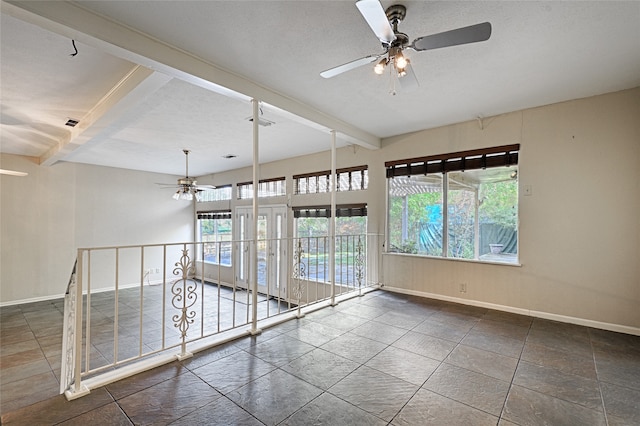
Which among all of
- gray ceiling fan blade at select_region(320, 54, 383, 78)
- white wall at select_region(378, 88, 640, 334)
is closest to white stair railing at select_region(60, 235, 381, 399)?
gray ceiling fan blade at select_region(320, 54, 383, 78)

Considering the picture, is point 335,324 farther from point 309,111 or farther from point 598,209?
point 598,209

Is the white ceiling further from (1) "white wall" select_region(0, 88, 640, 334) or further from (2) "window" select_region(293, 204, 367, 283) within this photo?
(2) "window" select_region(293, 204, 367, 283)

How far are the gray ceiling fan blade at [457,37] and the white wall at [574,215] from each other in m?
2.54

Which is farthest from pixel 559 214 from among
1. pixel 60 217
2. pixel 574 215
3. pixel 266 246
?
pixel 60 217

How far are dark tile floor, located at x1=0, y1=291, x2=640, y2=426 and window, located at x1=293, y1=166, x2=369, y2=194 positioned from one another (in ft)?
8.74

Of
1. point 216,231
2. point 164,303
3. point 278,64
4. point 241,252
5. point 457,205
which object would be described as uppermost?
point 278,64

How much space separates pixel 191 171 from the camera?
26.5 feet

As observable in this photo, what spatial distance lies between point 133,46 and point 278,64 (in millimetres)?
1148

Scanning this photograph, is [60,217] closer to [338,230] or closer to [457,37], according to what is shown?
[338,230]

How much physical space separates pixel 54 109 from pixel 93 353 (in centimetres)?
305

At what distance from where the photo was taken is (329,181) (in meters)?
5.87

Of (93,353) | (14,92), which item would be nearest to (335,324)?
(93,353)

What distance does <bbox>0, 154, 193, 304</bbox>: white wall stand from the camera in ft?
18.8

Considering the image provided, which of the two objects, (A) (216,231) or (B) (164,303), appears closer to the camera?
(B) (164,303)
